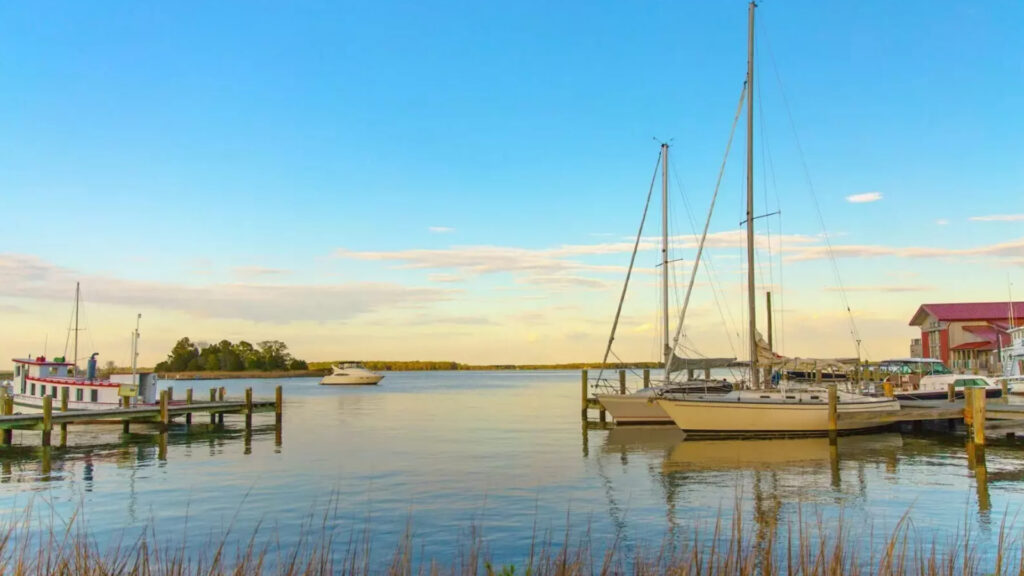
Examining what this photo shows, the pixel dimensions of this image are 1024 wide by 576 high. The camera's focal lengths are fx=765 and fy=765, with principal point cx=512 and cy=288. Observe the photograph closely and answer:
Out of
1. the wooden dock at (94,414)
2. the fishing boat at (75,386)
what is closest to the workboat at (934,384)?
the wooden dock at (94,414)

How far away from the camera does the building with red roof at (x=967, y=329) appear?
217 ft

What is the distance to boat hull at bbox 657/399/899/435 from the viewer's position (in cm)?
3225

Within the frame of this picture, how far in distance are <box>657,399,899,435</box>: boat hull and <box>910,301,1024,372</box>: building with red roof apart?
4049 centimetres

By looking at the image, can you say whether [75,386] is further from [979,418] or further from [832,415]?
[979,418]

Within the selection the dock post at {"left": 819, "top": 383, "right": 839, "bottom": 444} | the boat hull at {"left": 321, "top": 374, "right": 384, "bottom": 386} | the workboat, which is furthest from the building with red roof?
the boat hull at {"left": 321, "top": 374, "right": 384, "bottom": 386}

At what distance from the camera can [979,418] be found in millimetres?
25906

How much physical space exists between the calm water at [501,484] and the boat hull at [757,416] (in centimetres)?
71

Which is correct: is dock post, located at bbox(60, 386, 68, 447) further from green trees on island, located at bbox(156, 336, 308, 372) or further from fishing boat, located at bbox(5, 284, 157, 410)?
green trees on island, located at bbox(156, 336, 308, 372)

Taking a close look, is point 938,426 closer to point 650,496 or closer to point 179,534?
point 650,496

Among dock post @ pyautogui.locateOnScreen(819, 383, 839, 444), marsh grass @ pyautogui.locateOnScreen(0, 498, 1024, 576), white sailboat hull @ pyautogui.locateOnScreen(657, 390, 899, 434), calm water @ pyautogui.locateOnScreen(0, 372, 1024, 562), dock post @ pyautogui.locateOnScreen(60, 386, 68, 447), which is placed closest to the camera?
marsh grass @ pyautogui.locateOnScreen(0, 498, 1024, 576)

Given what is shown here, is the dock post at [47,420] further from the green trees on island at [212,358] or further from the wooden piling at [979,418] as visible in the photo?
the green trees on island at [212,358]

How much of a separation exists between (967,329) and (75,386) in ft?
232

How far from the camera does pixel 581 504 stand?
19.7m

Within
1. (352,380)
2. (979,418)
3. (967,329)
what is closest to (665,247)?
(979,418)
